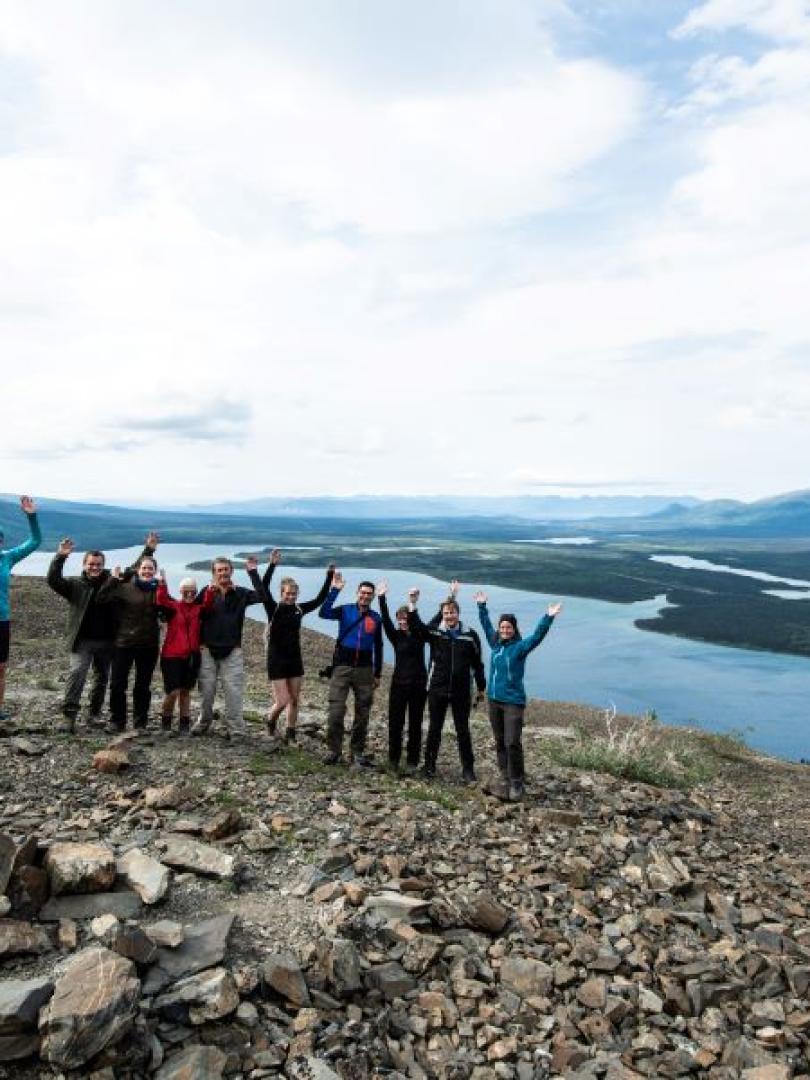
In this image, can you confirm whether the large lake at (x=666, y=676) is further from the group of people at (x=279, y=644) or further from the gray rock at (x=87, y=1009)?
the gray rock at (x=87, y=1009)

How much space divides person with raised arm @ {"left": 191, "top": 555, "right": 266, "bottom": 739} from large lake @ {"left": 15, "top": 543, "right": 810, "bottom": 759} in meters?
35.0

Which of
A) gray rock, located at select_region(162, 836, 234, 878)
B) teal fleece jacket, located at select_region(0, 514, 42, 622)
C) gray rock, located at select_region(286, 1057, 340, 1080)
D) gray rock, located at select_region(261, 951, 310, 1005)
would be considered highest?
teal fleece jacket, located at select_region(0, 514, 42, 622)

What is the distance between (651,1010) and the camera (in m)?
5.92

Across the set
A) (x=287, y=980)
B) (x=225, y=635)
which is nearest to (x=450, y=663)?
(x=225, y=635)

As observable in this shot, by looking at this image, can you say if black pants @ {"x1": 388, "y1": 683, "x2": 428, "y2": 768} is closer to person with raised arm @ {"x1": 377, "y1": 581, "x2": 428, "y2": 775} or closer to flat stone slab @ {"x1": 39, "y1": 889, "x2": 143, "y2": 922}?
person with raised arm @ {"x1": 377, "y1": 581, "x2": 428, "y2": 775}

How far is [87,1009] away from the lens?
14.8 feet

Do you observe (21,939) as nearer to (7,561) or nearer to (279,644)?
(279,644)

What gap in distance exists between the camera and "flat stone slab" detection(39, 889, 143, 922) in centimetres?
565

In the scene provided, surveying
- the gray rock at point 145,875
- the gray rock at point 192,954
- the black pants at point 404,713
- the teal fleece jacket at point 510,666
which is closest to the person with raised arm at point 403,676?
the black pants at point 404,713

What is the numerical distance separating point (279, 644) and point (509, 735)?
3751mm

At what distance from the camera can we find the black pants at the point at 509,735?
10.2 metres

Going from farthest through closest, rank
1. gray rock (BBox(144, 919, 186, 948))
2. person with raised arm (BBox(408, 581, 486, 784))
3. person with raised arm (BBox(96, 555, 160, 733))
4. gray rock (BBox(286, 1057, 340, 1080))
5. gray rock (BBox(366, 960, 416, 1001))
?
person with raised arm (BBox(408, 581, 486, 784))
person with raised arm (BBox(96, 555, 160, 733))
gray rock (BBox(366, 960, 416, 1001))
gray rock (BBox(144, 919, 186, 948))
gray rock (BBox(286, 1057, 340, 1080))

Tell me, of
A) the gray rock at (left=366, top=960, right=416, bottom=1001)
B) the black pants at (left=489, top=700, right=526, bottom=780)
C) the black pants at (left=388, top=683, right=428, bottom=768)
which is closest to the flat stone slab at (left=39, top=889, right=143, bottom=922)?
the gray rock at (left=366, top=960, right=416, bottom=1001)

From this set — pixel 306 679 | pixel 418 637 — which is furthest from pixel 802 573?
pixel 418 637
